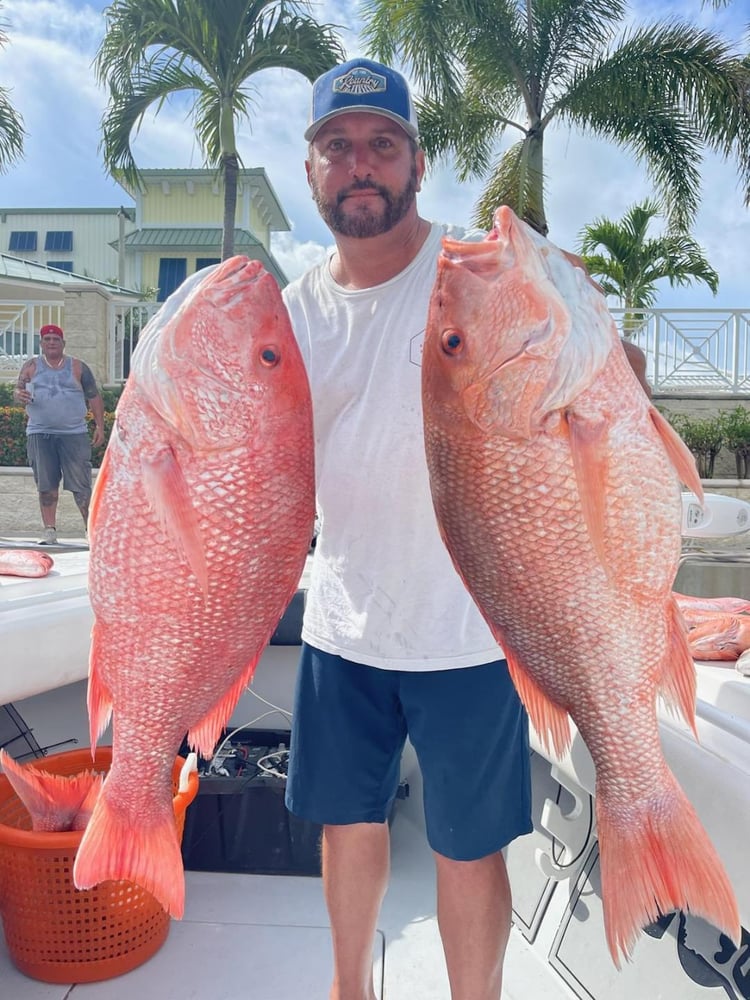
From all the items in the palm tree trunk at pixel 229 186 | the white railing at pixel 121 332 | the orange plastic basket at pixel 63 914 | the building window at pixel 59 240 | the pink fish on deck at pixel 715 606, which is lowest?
the orange plastic basket at pixel 63 914

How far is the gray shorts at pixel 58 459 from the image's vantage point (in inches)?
321

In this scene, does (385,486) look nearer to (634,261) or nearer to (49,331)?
(49,331)

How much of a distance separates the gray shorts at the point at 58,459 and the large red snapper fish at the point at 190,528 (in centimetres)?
700

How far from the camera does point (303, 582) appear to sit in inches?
149

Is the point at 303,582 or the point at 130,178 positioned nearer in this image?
the point at 303,582

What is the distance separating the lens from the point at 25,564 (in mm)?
3398

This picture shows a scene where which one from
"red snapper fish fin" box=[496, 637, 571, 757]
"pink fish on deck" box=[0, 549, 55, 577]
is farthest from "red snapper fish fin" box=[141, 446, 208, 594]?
"pink fish on deck" box=[0, 549, 55, 577]

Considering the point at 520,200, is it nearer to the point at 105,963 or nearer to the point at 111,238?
the point at 105,963

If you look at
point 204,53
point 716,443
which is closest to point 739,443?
point 716,443

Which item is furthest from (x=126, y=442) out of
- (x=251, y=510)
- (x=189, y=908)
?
(x=189, y=908)

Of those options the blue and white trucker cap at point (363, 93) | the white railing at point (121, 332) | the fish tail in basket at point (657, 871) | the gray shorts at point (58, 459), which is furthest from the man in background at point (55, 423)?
the fish tail in basket at point (657, 871)

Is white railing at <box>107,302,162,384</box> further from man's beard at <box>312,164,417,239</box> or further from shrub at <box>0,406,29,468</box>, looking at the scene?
man's beard at <box>312,164,417,239</box>

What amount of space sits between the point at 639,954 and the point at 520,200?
35.5 feet

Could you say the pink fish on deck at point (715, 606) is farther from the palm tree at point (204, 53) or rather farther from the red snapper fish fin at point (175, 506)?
the palm tree at point (204, 53)
